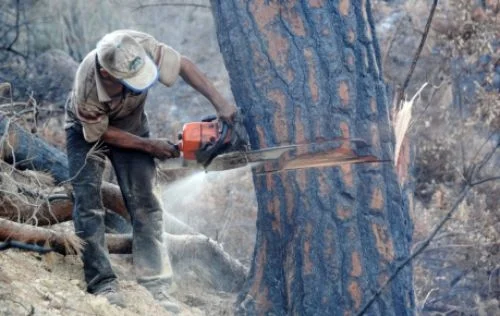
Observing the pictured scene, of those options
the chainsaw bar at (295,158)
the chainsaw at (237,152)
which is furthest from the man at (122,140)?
the chainsaw bar at (295,158)

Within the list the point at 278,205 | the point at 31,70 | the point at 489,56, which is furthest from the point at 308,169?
the point at 31,70

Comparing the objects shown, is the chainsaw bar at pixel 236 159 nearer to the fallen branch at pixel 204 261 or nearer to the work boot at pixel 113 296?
the work boot at pixel 113 296

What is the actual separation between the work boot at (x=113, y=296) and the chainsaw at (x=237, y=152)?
88cm

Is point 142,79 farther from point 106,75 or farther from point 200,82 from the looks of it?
point 200,82

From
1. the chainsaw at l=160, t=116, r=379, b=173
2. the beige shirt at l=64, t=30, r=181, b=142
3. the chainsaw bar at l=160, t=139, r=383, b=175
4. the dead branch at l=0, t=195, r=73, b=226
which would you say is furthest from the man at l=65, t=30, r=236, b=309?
the dead branch at l=0, t=195, r=73, b=226

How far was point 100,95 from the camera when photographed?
190 inches

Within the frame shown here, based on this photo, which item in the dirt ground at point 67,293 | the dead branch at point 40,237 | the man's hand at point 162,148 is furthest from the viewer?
the dead branch at point 40,237

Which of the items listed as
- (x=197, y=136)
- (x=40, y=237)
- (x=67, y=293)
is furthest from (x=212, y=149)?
(x=40, y=237)

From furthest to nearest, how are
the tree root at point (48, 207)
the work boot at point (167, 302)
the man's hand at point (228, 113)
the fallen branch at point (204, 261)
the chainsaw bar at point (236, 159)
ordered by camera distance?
the fallen branch at point (204, 261)
the tree root at point (48, 207)
the work boot at point (167, 302)
the man's hand at point (228, 113)
the chainsaw bar at point (236, 159)

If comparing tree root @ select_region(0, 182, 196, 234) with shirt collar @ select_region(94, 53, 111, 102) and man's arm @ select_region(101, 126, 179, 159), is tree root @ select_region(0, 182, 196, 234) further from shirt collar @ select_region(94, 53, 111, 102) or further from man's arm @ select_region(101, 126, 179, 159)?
shirt collar @ select_region(94, 53, 111, 102)

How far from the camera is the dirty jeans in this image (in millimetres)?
5219

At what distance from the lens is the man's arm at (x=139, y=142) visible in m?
5.04

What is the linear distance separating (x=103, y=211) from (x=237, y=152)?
3.59 feet

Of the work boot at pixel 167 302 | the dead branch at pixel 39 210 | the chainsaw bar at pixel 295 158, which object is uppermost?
the chainsaw bar at pixel 295 158
